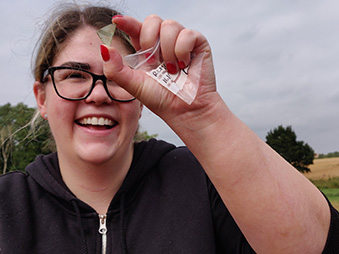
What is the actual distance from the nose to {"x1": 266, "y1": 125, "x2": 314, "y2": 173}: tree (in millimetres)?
58718

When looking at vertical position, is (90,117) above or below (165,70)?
below

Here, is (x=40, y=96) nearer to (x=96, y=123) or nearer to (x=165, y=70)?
(x=96, y=123)

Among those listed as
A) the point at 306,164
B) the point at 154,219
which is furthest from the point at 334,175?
the point at 154,219

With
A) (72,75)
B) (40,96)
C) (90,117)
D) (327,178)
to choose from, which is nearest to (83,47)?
(72,75)

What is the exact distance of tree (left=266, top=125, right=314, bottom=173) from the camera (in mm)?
58531

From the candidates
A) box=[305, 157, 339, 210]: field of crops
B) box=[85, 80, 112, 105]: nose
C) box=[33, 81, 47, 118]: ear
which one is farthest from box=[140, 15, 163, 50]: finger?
box=[305, 157, 339, 210]: field of crops

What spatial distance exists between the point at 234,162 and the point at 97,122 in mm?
954

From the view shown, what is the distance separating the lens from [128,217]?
2.35 m

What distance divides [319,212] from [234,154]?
1.93ft

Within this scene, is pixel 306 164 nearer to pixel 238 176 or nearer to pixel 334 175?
pixel 334 175

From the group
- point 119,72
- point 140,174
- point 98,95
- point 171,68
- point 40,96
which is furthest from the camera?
point 40,96

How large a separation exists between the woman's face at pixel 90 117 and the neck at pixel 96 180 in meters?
0.13

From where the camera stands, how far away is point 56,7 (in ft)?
9.05

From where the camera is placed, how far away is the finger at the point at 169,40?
1567mm
